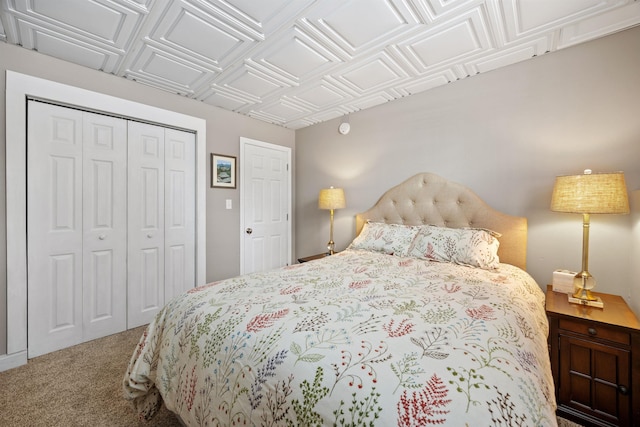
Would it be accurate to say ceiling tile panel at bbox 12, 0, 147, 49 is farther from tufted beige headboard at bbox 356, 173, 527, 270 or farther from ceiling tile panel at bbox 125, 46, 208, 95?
tufted beige headboard at bbox 356, 173, 527, 270

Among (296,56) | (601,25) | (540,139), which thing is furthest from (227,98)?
(601,25)

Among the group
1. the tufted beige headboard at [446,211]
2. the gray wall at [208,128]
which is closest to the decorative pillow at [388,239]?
the tufted beige headboard at [446,211]

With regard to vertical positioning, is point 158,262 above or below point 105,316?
above

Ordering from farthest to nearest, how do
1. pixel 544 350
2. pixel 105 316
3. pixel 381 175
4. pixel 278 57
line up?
pixel 381 175, pixel 105 316, pixel 278 57, pixel 544 350

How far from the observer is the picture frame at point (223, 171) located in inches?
127

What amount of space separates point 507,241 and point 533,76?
137 cm

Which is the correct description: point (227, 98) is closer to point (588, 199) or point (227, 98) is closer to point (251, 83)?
point (251, 83)

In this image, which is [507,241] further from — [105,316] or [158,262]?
[105,316]

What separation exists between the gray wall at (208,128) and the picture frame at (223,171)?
6 centimetres

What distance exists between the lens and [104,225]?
8.23ft

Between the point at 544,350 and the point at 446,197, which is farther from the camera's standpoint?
the point at 446,197

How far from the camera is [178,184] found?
117 inches

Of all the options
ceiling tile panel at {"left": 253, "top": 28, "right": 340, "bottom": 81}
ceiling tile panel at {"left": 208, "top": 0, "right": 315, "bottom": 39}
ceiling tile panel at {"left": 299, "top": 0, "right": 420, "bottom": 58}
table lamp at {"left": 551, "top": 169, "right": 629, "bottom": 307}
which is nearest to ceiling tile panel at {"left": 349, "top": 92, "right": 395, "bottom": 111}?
ceiling tile panel at {"left": 253, "top": 28, "right": 340, "bottom": 81}

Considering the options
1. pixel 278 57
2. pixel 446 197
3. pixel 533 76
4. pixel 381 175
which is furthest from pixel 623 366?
pixel 278 57
